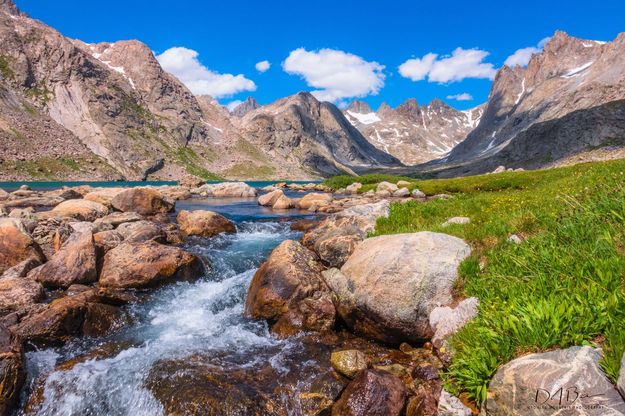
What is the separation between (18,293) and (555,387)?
51.1 ft

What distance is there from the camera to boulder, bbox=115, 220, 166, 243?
19266 mm

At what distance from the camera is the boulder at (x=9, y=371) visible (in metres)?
7.11

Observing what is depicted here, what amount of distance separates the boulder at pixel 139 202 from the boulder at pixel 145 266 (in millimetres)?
17999

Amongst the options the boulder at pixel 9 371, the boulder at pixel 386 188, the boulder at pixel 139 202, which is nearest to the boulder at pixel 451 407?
the boulder at pixel 9 371

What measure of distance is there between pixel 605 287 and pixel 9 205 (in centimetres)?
4914

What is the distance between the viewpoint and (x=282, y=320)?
11055mm

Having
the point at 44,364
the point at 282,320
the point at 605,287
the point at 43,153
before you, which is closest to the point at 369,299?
the point at 282,320

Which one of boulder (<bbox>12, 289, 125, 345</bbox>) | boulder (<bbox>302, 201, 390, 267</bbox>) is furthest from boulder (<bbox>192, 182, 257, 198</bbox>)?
boulder (<bbox>12, 289, 125, 345</bbox>)

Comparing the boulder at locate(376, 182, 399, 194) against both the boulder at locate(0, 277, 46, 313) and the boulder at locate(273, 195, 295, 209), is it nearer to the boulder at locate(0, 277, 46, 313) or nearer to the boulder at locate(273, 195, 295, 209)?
the boulder at locate(273, 195, 295, 209)

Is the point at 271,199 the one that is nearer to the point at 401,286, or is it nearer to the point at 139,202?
the point at 139,202

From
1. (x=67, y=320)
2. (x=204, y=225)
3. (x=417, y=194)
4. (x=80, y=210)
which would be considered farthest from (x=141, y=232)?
(x=417, y=194)

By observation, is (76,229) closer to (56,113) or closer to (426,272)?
(426,272)

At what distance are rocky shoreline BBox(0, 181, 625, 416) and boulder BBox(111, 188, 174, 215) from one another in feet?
46.1

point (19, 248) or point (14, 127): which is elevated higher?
point (14, 127)
